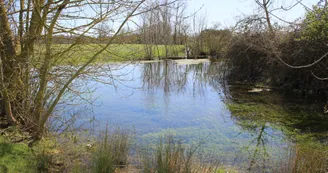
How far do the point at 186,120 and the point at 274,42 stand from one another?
24.7 ft

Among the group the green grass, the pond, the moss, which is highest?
the green grass

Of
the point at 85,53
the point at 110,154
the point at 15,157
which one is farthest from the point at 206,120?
the point at 15,157

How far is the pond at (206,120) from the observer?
5688 millimetres

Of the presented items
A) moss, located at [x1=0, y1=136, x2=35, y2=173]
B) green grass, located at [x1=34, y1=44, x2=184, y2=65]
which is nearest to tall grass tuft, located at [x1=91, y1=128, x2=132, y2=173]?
moss, located at [x1=0, y1=136, x2=35, y2=173]

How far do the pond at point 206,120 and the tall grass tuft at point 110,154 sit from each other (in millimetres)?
1001

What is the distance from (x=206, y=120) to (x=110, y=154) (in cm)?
508

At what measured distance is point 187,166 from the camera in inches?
139

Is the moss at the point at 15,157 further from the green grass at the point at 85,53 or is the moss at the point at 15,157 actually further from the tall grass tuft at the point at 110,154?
the green grass at the point at 85,53

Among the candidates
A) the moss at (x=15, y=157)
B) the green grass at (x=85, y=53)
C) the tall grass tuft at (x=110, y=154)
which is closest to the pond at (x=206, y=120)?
the green grass at (x=85, y=53)

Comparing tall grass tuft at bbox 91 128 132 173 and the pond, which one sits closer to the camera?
tall grass tuft at bbox 91 128 132 173

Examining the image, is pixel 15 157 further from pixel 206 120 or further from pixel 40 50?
pixel 206 120

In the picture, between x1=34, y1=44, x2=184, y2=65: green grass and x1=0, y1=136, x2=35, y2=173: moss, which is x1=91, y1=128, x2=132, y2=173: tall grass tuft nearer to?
x1=0, y1=136, x2=35, y2=173: moss

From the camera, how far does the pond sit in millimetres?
5688

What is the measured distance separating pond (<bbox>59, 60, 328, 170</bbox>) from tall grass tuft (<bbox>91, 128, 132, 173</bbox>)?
39.4 inches
